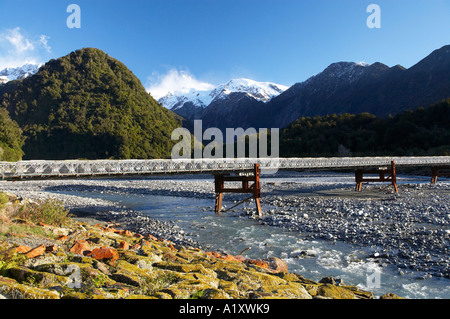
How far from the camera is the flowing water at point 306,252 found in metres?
7.22

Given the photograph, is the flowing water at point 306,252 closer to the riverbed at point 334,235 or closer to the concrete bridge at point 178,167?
the riverbed at point 334,235

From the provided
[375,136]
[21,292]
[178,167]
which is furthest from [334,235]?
[375,136]

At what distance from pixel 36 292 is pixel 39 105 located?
95708 millimetres

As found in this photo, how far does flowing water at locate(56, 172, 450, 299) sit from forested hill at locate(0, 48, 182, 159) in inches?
2213

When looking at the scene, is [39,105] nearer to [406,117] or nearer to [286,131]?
[286,131]

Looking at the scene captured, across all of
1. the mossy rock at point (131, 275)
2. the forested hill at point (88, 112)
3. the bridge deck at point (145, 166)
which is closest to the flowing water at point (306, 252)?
the bridge deck at point (145, 166)

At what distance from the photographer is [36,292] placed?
3811 mm

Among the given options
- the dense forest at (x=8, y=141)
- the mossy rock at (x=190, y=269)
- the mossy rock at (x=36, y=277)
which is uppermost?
the dense forest at (x=8, y=141)

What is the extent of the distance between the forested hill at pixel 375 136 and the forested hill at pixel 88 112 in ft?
131

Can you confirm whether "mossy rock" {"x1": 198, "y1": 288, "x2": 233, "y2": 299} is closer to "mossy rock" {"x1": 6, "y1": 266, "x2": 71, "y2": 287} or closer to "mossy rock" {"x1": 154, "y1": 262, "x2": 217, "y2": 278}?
"mossy rock" {"x1": 154, "y1": 262, "x2": 217, "y2": 278}

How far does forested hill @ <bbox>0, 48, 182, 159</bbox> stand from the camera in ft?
232

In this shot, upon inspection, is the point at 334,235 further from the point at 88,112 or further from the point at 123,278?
the point at 88,112

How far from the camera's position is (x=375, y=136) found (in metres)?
73.1

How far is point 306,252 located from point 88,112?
84.6m
